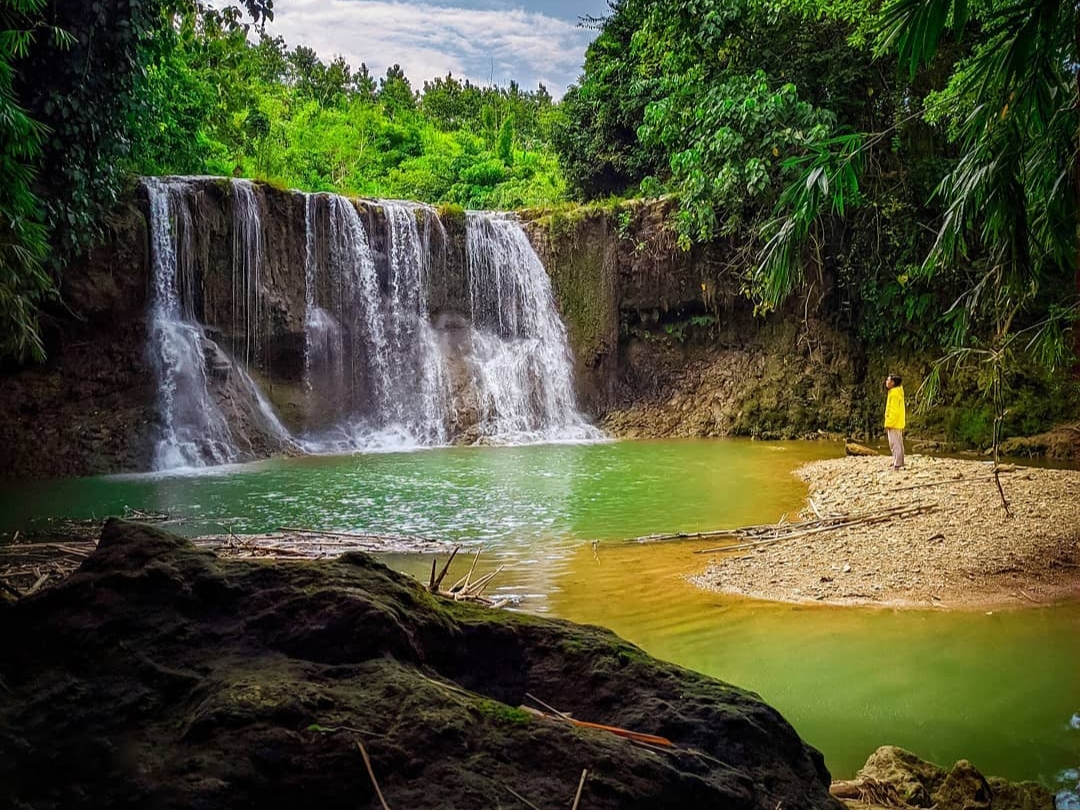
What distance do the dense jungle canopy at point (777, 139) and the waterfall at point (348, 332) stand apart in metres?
2.16

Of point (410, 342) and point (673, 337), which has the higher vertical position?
point (673, 337)

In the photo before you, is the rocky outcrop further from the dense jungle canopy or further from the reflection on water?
the dense jungle canopy

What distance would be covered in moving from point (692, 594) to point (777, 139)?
38.8ft

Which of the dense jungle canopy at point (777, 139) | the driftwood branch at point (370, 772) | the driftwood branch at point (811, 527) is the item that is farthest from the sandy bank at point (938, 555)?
the driftwood branch at point (370, 772)

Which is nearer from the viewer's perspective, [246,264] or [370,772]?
[370,772]

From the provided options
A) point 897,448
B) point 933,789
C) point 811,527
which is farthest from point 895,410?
point 933,789

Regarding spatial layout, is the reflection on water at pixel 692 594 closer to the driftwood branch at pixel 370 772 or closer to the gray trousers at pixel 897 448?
the gray trousers at pixel 897 448

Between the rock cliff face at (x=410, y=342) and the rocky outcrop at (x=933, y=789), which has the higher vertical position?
the rock cliff face at (x=410, y=342)

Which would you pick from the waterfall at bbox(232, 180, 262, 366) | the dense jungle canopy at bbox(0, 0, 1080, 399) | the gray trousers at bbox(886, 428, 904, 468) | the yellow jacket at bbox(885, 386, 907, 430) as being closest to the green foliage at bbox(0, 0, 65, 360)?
the dense jungle canopy at bbox(0, 0, 1080, 399)

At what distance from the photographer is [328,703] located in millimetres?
1681

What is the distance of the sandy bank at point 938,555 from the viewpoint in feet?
19.7

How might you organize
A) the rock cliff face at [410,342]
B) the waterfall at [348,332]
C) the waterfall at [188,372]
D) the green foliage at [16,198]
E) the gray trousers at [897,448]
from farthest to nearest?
the waterfall at [348,332], the waterfall at [188,372], the rock cliff face at [410,342], the gray trousers at [897,448], the green foliage at [16,198]

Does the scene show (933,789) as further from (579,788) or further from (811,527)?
(811,527)

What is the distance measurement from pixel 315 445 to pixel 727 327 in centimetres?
1108
